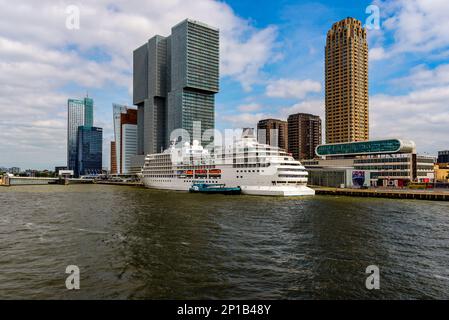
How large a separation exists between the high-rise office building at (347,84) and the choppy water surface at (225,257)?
153m

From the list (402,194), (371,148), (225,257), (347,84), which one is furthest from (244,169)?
(347,84)

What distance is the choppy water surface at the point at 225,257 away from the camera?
67.4 feet

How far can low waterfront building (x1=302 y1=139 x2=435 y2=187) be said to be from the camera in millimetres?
119188

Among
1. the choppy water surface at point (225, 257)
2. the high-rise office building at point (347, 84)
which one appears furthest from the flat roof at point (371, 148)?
the choppy water surface at point (225, 257)

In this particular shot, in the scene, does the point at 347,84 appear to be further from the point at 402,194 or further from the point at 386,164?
the point at 402,194

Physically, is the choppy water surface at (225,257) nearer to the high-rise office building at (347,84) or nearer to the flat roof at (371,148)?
the flat roof at (371,148)

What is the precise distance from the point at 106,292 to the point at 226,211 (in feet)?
118

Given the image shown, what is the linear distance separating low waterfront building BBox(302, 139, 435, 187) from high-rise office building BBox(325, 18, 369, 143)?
57841 millimetres

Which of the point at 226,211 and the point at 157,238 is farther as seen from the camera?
the point at 226,211

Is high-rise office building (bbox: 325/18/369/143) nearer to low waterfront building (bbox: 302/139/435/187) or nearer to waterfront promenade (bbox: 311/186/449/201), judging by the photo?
low waterfront building (bbox: 302/139/435/187)

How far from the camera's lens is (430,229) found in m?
39.6

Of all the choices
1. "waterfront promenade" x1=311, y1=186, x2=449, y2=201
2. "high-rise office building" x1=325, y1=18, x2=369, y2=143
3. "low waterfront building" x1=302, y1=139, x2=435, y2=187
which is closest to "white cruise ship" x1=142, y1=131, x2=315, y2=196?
"waterfront promenade" x1=311, y1=186, x2=449, y2=201
